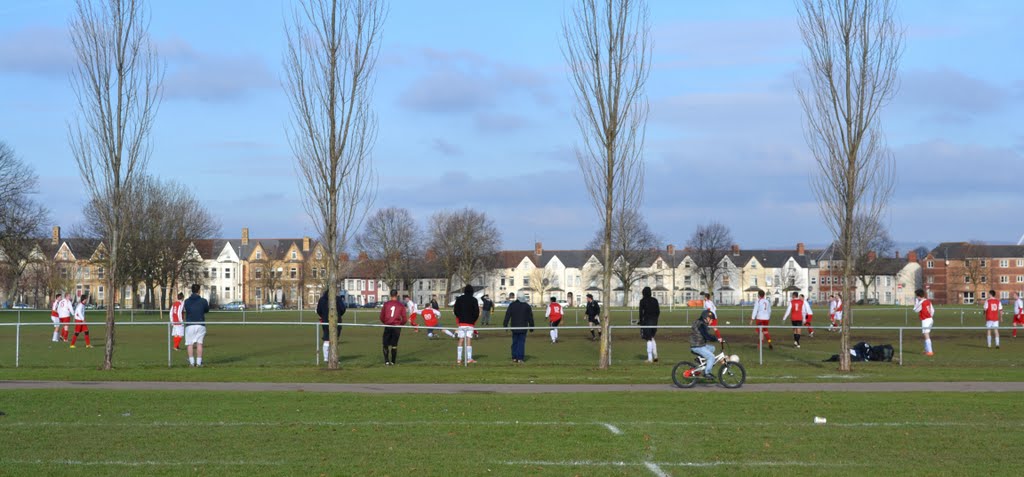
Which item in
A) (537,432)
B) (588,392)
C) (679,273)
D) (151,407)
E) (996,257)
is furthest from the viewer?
(996,257)

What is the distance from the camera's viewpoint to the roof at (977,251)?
505ft

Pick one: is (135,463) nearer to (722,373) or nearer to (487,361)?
(722,373)

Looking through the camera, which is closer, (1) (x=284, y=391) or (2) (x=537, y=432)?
(2) (x=537, y=432)

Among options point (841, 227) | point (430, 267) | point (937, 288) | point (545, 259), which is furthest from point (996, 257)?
point (841, 227)

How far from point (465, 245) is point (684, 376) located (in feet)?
334

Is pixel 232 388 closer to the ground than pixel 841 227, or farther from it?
closer to the ground

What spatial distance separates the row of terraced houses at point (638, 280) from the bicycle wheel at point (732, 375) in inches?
4117

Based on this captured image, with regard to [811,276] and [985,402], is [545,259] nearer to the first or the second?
[811,276]

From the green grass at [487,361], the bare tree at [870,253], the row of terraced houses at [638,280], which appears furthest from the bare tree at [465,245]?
the green grass at [487,361]

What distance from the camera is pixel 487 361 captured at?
26.0 meters

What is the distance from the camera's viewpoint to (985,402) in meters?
15.2

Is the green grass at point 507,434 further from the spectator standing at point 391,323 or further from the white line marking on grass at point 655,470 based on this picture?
the spectator standing at point 391,323

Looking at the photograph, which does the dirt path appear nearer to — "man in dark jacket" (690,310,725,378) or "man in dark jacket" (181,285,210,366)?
"man in dark jacket" (690,310,725,378)

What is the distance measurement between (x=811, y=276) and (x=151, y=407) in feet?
473
